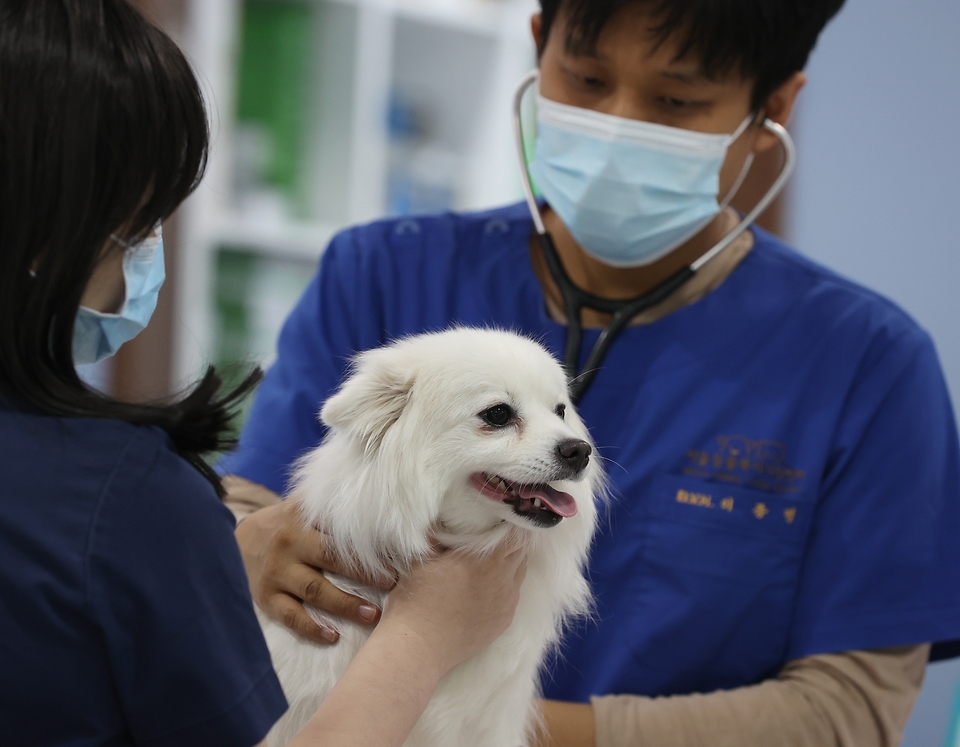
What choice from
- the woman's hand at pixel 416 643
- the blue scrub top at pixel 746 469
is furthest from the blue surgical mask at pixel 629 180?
the woman's hand at pixel 416 643

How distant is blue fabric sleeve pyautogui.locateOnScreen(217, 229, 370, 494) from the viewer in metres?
1.33

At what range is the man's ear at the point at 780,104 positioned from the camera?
135 centimetres

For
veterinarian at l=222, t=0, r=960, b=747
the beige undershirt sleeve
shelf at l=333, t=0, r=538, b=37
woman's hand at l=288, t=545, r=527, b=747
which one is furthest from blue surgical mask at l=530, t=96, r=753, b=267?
shelf at l=333, t=0, r=538, b=37

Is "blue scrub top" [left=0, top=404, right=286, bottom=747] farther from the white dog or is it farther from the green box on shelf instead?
the green box on shelf

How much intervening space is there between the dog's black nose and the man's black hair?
0.58 meters

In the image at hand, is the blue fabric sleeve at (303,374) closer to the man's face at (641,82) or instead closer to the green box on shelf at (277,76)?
the man's face at (641,82)

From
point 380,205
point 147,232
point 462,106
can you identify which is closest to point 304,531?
point 147,232


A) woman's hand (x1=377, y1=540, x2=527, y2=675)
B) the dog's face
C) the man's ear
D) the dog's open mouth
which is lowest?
woman's hand (x1=377, y1=540, x2=527, y2=675)

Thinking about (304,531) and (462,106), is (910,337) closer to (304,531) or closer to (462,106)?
(304,531)

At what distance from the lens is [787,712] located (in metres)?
1.13

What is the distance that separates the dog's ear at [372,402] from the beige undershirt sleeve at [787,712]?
1.53 feet

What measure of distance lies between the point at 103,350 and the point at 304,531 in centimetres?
35

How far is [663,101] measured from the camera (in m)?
1.29

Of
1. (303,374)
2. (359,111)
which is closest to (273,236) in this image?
(359,111)
